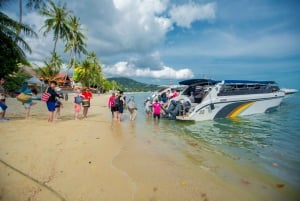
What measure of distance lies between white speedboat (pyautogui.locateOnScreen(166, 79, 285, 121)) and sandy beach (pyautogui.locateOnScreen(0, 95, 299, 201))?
739 centimetres

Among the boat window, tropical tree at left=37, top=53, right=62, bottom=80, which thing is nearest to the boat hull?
the boat window

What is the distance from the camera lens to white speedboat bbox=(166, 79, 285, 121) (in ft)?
44.4

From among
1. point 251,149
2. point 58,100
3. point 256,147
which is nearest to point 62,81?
point 58,100

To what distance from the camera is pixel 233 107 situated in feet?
49.6

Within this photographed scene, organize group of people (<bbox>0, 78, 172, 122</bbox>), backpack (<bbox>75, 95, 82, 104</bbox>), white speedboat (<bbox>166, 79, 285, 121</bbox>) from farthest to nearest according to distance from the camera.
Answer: white speedboat (<bbox>166, 79, 285, 121</bbox>) → backpack (<bbox>75, 95, 82, 104</bbox>) → group of people (<bbox>0, 78, 172, 122</bbox>)

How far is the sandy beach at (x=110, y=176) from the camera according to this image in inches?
137

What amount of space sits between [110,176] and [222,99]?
1157 cm

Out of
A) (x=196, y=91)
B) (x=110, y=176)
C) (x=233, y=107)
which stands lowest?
(x=110, y=176)

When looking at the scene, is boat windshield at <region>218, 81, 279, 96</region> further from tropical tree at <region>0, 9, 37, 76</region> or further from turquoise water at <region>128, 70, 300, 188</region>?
Result: tropical tree at <region>0, 9, 37, 76</region>

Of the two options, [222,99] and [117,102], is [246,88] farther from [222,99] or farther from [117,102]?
[117,102]

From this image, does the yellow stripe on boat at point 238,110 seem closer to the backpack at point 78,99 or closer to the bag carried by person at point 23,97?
the backpack at point 78,99

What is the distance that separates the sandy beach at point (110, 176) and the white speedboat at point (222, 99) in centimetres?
739

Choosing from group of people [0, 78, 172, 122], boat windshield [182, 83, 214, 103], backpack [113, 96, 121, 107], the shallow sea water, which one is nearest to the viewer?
the shallow sea water

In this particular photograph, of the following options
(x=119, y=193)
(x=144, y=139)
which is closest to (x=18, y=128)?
(x=144, y=139)
